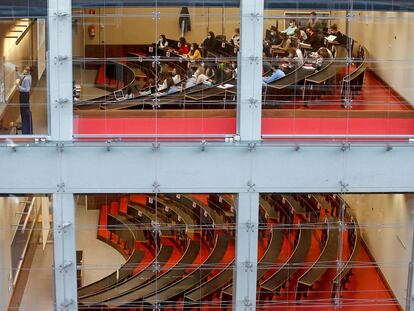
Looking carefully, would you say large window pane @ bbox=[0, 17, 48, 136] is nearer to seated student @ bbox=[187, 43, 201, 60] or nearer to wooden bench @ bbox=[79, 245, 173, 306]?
seated student @ bbox=[187, 43, 201, 60]

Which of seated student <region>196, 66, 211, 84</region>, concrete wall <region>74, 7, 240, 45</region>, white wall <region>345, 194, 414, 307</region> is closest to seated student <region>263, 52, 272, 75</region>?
concrete wall <region>74, 7, 240, 45</region>

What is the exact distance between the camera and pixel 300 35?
6820 millimetres

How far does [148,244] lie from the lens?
661 centimetres

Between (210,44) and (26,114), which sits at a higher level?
(210,44)

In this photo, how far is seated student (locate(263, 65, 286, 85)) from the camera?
633cm

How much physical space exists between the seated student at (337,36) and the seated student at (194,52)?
0.93 m

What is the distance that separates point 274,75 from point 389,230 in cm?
134

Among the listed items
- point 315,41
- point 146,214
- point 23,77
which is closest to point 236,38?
point 315,41

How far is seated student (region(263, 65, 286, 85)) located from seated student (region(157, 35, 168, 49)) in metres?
0.79

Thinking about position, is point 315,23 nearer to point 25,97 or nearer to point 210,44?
point 210,44

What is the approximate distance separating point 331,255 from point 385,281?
476mm

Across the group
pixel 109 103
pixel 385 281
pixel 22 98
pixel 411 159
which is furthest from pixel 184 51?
pixel 385 281

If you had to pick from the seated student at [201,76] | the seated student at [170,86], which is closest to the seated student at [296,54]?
the seated student at [201,76]

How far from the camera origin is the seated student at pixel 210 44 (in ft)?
21.6
